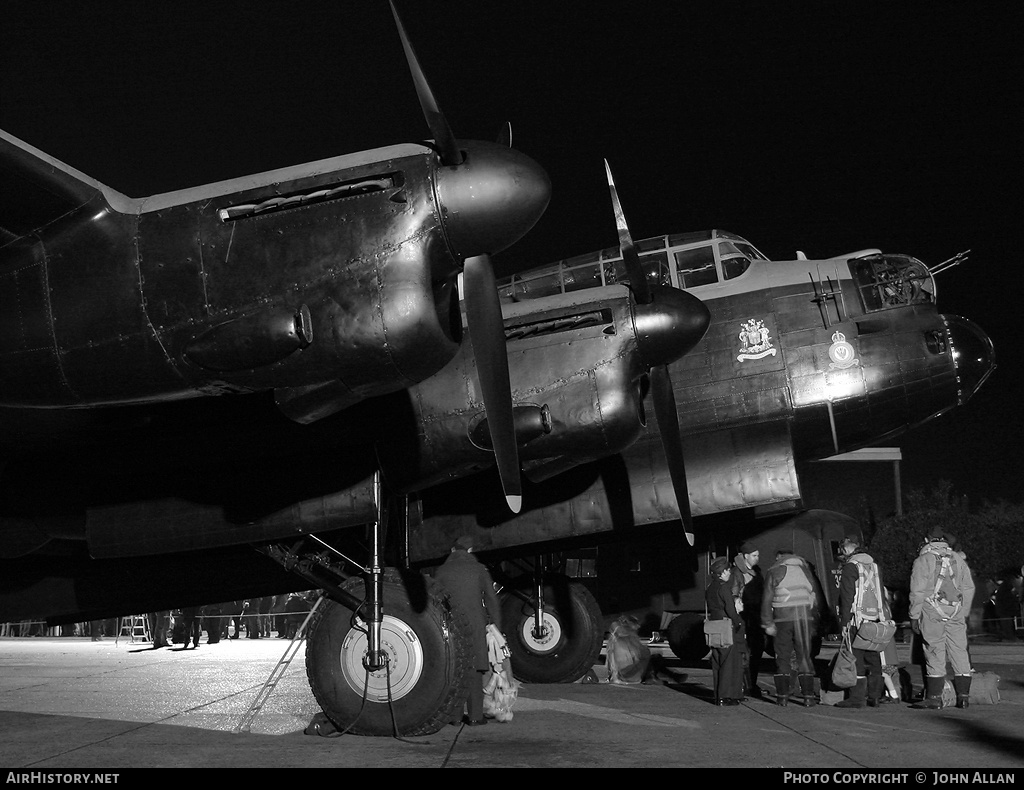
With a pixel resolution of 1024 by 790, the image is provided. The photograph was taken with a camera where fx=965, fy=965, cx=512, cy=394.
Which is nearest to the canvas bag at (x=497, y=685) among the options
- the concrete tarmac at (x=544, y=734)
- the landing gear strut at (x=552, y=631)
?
the concrete tarmac at (x=544, y=734)

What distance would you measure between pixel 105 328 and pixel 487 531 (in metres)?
5.18

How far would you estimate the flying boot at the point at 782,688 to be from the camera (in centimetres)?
999

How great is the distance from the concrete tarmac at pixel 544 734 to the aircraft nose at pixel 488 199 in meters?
3.44

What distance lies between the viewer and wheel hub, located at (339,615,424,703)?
25.8 feet

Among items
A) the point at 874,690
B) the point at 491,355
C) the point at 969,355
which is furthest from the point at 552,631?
the point at 491,355

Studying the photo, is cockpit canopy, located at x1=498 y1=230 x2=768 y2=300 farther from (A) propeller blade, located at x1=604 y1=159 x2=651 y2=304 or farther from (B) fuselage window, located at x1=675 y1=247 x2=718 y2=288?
(A) propeller blade, located at x1=604 y1=159 x2=651 y2=304

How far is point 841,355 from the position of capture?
1077 cm

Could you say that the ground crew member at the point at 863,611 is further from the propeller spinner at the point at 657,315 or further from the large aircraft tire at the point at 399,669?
the large aircraft tire at the point at 399,669

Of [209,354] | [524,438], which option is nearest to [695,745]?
[524,438]

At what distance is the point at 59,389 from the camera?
610cm

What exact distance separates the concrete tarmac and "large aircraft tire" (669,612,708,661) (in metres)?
5.00

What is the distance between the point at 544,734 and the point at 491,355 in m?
3.24

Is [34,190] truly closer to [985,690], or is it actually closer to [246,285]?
[246,285]
